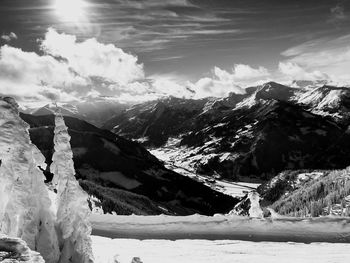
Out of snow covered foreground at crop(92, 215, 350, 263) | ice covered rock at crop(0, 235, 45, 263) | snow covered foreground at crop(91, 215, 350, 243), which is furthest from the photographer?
snow covered foreground at crop(91, 215, 350, 243)

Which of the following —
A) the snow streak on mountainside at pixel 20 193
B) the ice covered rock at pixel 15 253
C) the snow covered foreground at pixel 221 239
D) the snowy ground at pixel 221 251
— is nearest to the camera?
→ the ice covered rock at pixel 15 253

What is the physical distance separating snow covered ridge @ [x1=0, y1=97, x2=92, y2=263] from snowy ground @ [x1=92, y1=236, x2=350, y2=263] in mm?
5059

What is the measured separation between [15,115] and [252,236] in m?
18.0

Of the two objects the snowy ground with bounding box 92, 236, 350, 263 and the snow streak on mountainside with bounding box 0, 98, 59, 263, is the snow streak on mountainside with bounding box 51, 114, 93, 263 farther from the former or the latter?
the snowy ground with bounding box 92, 236, 350, 263

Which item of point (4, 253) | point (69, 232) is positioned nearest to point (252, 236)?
point (69, 232)

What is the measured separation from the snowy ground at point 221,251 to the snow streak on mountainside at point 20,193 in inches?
227

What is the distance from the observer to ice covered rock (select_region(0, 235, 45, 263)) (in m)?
11.8

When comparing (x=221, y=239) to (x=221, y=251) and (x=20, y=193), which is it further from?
(x=20, y=193)

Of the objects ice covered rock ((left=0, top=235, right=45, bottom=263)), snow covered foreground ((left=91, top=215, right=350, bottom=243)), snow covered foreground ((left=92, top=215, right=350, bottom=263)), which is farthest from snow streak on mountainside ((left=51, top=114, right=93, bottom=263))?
snow covered foreground ((left=91, top=215, right=350, bottom=243))

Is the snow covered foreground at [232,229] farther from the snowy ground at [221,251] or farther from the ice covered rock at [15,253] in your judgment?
the ice covered rock at [15,253]

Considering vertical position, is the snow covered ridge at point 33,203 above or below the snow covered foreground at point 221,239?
above

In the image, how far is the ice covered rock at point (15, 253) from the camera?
38.6 ft

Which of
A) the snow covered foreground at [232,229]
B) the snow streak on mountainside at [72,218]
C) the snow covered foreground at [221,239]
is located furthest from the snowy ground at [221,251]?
the snow streak on mountainside at [72,218]

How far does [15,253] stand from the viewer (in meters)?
12.1
